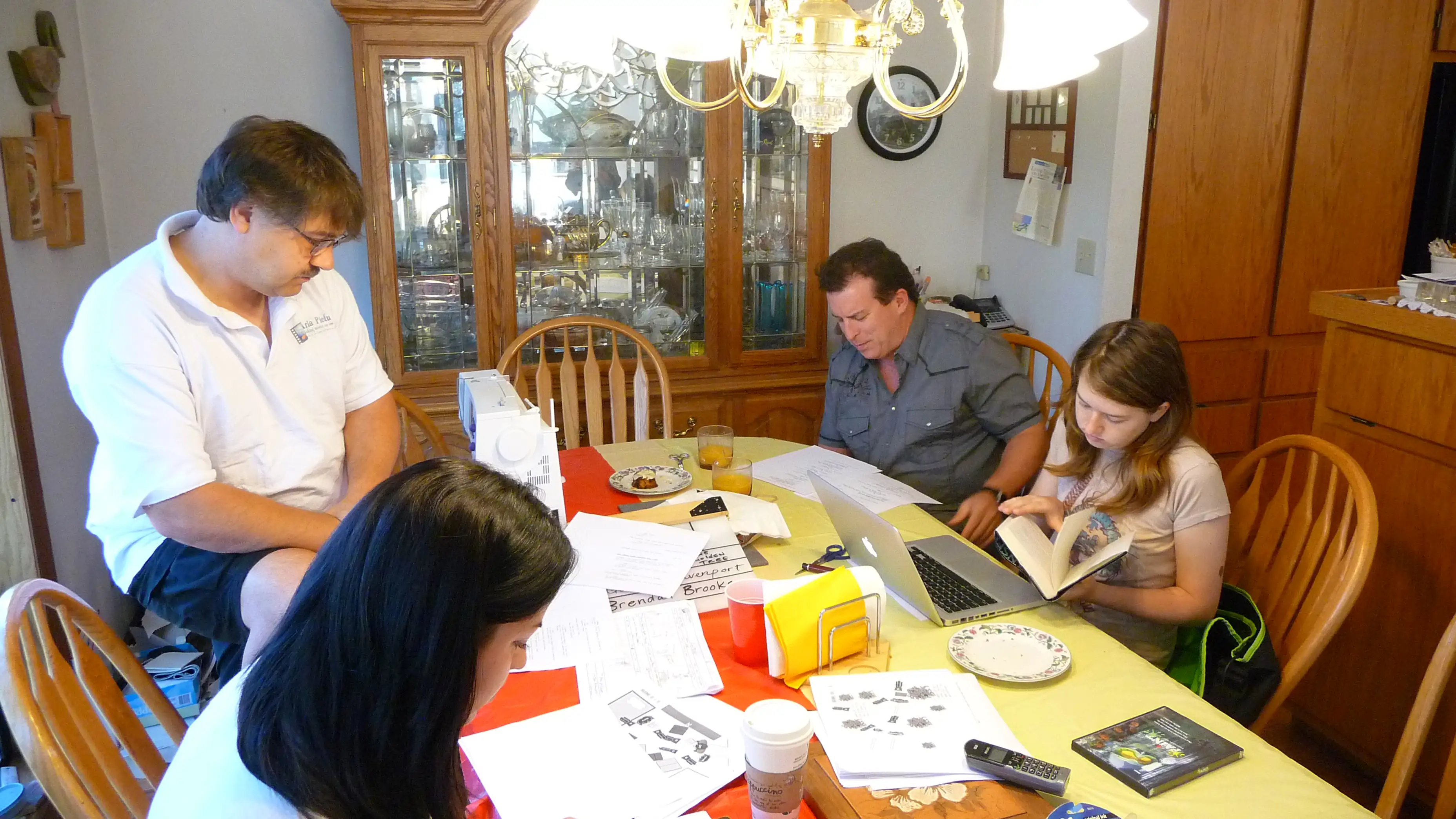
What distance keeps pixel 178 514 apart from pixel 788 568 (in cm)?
98

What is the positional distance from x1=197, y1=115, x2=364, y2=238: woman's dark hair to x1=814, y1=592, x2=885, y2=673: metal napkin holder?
989mm

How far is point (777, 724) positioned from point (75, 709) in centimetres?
87

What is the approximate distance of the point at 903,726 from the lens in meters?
1.27

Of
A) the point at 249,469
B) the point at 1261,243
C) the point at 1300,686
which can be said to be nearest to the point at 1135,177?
the point at 1261,243

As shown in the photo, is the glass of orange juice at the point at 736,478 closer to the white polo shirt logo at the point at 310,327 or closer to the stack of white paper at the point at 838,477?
the stack of white paper at the point at 838,477

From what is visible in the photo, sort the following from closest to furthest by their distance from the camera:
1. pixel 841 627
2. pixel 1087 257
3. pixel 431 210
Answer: pixel 841 627, pixel 431 210, pixel 1087 257

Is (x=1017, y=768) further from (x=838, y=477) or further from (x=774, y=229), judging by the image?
(x=774, y=229)

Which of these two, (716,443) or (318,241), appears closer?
(318,241)

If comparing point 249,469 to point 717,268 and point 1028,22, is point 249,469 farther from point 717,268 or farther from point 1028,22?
point 717,268

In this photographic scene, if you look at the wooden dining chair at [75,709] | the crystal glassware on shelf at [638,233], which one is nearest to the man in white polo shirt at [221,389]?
the wooden dining chair at [75,709]

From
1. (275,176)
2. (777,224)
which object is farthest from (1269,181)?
(275,176)

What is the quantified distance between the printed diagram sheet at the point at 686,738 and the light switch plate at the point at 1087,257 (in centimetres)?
229

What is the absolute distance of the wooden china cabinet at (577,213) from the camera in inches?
115

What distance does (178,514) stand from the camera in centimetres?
153
